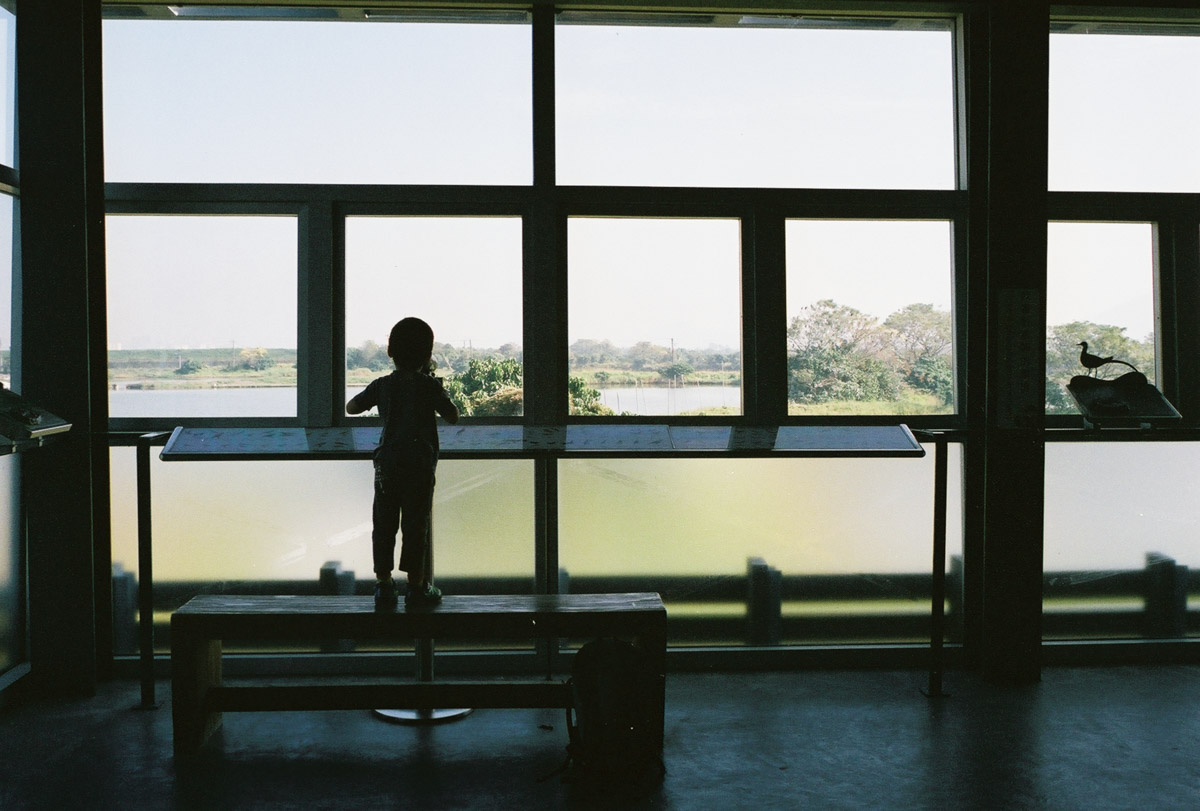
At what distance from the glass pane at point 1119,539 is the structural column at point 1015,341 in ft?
1.17

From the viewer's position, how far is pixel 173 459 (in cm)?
363

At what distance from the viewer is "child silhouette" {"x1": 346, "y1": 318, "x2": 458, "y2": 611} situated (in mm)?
3449

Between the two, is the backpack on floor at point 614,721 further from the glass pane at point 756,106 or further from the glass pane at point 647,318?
the glass pane at point 756,106

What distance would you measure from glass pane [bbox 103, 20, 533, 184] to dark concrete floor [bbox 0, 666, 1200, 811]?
2.55 meters

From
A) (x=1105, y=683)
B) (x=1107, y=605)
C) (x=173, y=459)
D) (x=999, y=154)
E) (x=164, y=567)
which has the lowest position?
(x=1105, y=683)

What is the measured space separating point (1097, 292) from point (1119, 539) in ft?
4.24

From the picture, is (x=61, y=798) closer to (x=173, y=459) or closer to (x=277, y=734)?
(x=277, y=734)

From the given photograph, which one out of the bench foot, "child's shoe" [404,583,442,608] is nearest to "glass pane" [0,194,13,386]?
"child's shoe" [404,583,442,608]

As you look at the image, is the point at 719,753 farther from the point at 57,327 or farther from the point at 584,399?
the point at 57,327

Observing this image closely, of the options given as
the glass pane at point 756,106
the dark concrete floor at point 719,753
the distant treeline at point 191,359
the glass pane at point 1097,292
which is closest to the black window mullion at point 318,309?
the distant treeline at point 191,359

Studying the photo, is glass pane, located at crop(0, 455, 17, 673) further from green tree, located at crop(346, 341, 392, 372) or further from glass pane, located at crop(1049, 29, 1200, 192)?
glass pane, located at crop(1049, 29, 1200, 192)

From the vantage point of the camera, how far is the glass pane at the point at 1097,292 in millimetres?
4520

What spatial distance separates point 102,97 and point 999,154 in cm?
429

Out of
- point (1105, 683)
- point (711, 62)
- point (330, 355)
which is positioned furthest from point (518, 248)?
point (1105, 683)
